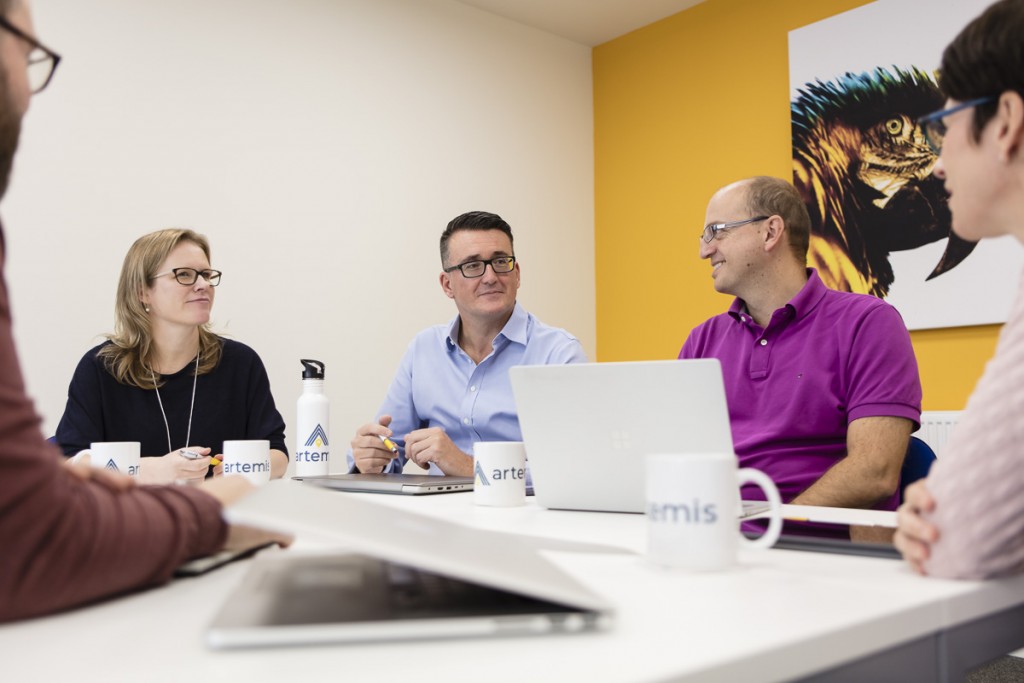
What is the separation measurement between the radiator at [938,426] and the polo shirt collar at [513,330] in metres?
1.58

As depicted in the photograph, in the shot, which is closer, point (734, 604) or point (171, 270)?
point (734, 604)

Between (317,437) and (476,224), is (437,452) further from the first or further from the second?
(476,224)

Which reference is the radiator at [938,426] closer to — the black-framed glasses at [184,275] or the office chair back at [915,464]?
the office chair back at [915,464]

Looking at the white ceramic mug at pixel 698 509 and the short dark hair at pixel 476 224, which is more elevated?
the short dark hair at pixel 476 224

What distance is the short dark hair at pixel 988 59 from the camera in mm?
893

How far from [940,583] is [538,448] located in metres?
0.63

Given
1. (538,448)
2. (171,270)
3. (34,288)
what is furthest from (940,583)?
(34,288)

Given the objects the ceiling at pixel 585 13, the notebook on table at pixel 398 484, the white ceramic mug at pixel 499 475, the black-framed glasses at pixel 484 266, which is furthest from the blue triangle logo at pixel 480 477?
the ceiling at pixel 585 13

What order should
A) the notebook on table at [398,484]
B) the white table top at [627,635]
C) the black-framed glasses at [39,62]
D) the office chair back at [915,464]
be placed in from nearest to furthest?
the white table top at [627,635] < the black-framed glasses at [39,62] < the notebook on table at [398,484] < the office chair back at [915,464]

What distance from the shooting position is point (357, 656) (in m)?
0.54

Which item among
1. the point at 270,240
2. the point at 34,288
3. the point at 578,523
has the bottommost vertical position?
the point at 578,523

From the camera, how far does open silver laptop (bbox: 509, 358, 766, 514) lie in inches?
45.9

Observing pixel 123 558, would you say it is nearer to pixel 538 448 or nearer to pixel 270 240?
pixel 538 448

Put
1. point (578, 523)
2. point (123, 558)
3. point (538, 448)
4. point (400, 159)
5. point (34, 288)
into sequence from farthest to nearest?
point (400, 159)
point (34, 288)
point (538, 448)
point (578, 523)
point (123, 558)
